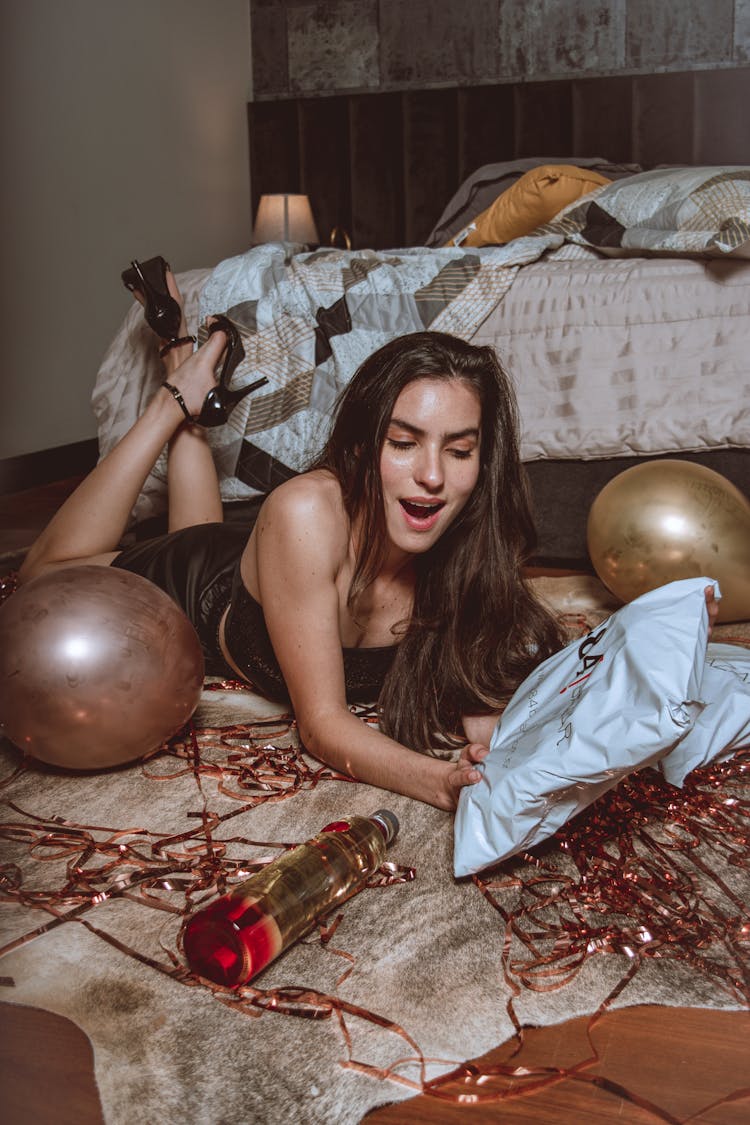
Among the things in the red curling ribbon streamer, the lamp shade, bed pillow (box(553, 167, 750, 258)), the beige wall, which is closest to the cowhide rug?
the red curling ribbon streamer

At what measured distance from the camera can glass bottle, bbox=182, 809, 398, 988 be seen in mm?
906

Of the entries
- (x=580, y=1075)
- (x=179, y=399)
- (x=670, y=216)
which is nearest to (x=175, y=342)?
(x=179, y=399)

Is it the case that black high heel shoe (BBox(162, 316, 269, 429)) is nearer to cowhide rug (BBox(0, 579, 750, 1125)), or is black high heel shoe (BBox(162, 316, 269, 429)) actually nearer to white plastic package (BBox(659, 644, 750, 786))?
cowhide rug (BBox(0, 579, 750, 1125))

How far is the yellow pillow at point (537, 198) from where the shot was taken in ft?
10.2

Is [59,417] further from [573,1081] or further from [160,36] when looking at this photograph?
[573,1081]

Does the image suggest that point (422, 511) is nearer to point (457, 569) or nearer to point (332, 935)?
point (457, 569)

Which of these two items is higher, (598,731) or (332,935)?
(598,731)

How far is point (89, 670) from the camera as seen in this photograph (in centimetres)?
125

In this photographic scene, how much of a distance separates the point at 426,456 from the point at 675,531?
2.35 ft

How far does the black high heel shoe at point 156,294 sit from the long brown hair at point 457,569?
32.5 inches

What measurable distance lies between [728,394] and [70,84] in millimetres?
2421

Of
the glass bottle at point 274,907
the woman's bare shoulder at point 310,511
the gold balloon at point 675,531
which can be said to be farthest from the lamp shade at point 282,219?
the glass bottle at point 274,907

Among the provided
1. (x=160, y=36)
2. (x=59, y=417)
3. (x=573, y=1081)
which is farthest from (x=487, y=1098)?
(x=160, y=36)

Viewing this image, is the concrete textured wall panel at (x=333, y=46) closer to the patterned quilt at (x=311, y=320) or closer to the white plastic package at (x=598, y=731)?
the patterned quilt at (x=311, y=320)
